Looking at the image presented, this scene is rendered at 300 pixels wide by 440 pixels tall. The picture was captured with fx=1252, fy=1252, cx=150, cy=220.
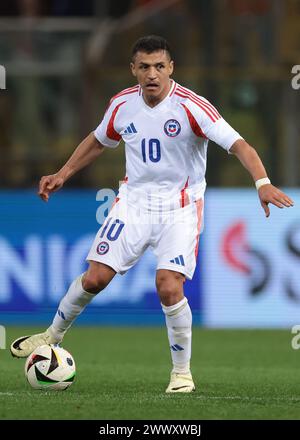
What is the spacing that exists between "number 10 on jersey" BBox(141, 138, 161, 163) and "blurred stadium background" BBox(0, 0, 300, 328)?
630cm

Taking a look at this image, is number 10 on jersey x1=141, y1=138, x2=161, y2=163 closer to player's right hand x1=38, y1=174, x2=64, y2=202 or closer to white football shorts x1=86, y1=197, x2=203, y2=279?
white football shorts x1=86, y1=197, x2=203, y2=279

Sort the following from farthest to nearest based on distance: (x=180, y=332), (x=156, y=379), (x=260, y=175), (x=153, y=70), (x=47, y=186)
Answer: (x=156, y=379) → (x=47, y=186) → (x=180, y=332) → (x=153, y=70) → (x=260, y=175)

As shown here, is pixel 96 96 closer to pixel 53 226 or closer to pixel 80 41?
pixel 80 41

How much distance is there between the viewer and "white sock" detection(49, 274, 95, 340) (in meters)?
8.68

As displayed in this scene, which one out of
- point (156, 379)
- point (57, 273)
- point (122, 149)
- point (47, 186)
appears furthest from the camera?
point (122, 149)

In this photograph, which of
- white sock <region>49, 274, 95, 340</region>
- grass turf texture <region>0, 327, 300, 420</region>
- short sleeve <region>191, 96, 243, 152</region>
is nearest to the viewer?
grass turf texture <region>0, 327, 300, 420</region>

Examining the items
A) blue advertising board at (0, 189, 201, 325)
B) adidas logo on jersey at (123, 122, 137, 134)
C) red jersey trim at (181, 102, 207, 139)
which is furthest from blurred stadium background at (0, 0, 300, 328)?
red jersey trim at (181, 102, 207, 139)

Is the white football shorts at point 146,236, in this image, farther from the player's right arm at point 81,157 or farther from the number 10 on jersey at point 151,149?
the player's right arm at point 81,157

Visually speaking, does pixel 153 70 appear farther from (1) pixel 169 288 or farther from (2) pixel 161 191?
(1) pixel 169 288

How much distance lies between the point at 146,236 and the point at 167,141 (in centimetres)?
67

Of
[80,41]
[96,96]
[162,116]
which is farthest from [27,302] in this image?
[162,116]

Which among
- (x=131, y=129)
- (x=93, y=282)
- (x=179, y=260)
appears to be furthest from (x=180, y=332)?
(x=131, y=129)

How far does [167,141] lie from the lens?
8492 mm

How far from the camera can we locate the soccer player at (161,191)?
843cm
